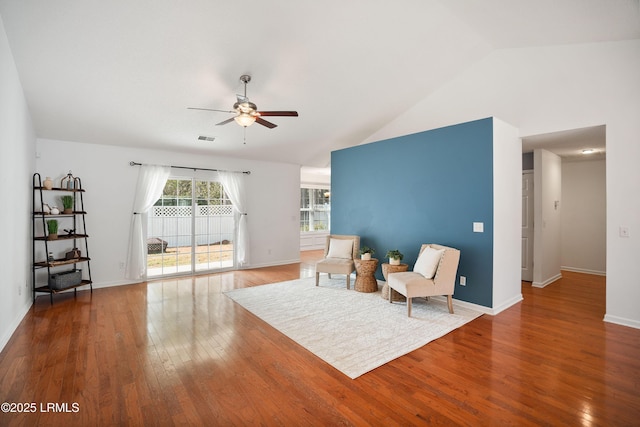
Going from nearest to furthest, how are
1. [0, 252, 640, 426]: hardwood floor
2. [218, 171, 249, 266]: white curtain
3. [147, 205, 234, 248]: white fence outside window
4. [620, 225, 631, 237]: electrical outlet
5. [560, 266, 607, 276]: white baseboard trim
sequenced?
[0, 252, 640, 426]: hardwood floor < [620, 225, 631, 237]: electrical outlet < [147, 205, 234, 248]: white fence outside window < [560, 266, 607, 276]: white baseboard trim < [218, 171, 249, 266]: white curtain

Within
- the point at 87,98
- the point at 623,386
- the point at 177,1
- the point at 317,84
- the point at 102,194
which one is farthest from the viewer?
the point at 102,194

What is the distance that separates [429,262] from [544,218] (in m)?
3.16

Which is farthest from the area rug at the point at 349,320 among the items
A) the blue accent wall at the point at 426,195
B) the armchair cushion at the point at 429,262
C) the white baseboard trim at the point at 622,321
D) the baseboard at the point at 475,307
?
the white baseboard trim at the point at 622,321

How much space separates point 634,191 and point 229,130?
5.87 m

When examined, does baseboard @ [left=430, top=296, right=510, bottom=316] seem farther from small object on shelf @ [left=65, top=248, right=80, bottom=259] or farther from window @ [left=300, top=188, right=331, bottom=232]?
window @ [left=300, top=188, right=331, bottom=232]

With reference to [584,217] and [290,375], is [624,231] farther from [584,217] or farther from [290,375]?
[290,375]

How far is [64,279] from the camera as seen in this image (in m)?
4.63

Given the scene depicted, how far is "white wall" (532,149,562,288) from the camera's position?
548 centimetres

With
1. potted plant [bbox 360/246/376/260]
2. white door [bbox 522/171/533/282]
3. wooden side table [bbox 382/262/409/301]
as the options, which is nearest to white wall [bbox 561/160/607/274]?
white door [bbox 522/171/533/282]

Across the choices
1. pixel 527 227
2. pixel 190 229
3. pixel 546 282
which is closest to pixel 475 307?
pixel 546 282

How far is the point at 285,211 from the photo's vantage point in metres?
7.69

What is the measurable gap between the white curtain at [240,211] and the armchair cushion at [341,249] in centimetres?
226

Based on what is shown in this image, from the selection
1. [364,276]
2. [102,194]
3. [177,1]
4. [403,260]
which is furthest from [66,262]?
[403,260]

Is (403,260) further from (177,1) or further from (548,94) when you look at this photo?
(177,1)
